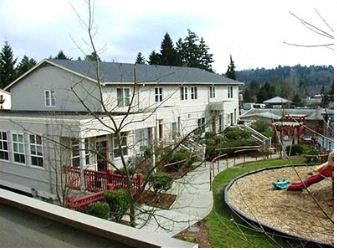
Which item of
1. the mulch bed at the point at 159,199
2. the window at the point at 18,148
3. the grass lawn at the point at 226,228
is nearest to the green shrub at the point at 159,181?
the mulch bed at the point at 159,199

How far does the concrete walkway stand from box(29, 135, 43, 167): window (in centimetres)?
519

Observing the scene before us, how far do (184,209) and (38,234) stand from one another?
9.35 m

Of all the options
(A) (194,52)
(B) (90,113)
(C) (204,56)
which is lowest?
(B) (90,113)

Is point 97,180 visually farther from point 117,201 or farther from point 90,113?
point 90,113

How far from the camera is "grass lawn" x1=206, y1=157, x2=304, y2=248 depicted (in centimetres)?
862

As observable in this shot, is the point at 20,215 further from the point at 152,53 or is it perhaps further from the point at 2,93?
the point at 152,53

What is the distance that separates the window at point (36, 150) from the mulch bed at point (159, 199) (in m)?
4.75

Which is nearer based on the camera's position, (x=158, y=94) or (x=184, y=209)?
(x=184, y=209)

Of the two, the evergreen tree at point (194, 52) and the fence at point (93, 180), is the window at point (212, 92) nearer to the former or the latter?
the fence at point (93, 180)

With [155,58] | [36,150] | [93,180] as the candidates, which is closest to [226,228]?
[93,180]

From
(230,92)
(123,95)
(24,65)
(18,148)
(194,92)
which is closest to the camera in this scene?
(18,148)

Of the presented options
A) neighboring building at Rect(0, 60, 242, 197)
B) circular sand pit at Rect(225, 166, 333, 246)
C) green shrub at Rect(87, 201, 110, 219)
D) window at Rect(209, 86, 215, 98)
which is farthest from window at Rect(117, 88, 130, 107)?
green shrub at Rect(87, 201, 110, 219)

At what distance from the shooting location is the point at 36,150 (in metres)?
15.0

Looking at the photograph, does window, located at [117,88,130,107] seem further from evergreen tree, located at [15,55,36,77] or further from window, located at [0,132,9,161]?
evergreen tree, located at [15,55,36,77]
